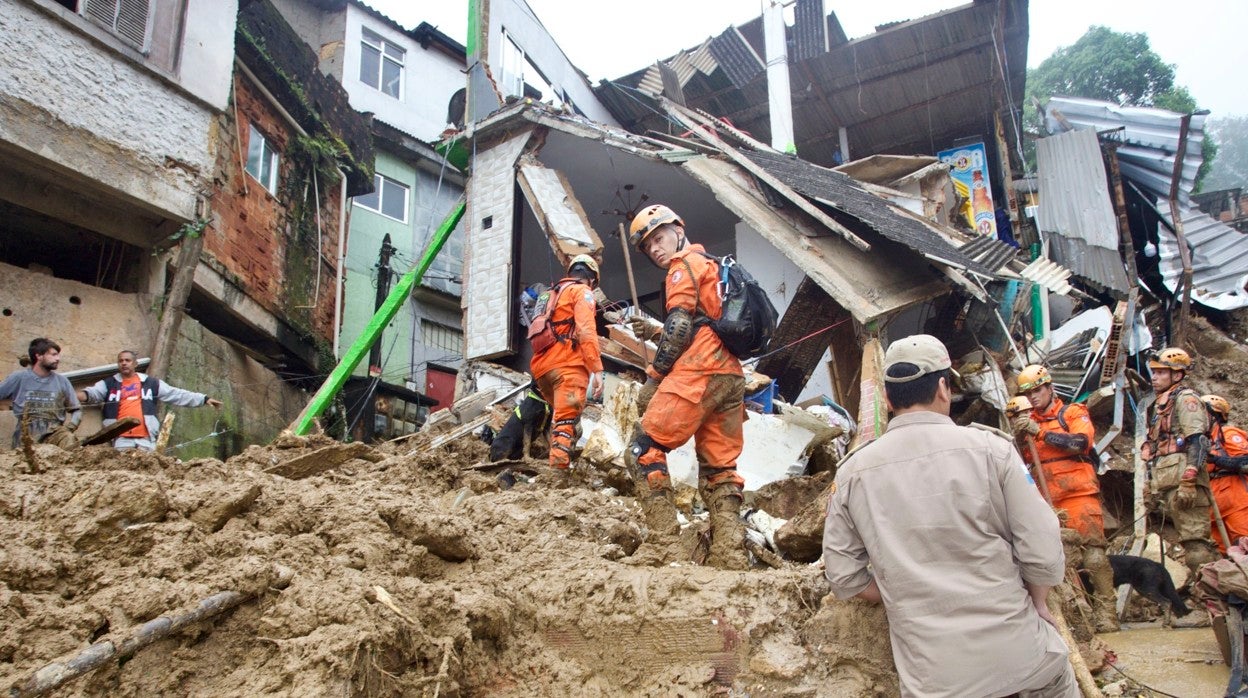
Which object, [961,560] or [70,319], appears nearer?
[961,560]

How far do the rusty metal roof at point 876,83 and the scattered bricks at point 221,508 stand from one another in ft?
42.2

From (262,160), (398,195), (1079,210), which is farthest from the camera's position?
(398,195)

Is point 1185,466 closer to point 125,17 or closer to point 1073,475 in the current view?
point 1073,475

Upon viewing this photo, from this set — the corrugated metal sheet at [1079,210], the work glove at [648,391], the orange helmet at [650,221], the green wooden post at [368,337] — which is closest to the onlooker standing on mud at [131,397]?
the green wooden post at [368,337]

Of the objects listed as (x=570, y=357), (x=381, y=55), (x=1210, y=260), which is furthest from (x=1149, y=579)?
(x=381, y=55)

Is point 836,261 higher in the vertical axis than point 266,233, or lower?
lower

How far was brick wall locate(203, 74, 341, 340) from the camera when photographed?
11.2 metres

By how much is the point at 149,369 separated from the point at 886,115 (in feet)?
43.6

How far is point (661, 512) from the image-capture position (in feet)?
14.6

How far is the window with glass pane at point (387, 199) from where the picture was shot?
775 inches

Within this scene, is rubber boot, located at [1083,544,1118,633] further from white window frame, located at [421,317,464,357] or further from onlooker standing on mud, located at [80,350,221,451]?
white window frame, located at [421,317,464,357]

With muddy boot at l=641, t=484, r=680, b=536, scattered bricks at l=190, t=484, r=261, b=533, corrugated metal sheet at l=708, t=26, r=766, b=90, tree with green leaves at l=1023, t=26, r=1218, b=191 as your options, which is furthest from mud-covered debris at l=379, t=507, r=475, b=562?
tree with green leaves at l=1023, t=26, r=1218, b=191

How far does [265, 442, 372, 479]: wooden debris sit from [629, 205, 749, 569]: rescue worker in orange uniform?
6.61ft

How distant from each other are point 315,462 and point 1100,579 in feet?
17.1
